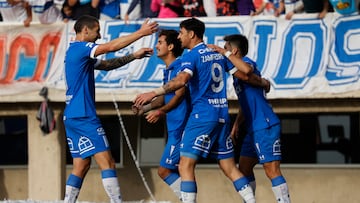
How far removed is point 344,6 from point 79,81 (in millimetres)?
5880

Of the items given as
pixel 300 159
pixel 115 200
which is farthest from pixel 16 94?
pixel 115 200

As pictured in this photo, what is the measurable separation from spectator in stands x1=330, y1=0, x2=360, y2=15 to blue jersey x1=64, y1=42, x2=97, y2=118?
5655mm

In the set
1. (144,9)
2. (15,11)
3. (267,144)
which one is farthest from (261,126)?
(15,11)

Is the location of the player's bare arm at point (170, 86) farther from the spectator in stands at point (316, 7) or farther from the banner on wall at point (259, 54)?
the spectator in stands at point (316, 7)

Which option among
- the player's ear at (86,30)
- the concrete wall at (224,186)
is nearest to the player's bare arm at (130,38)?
the player's ear at (86,30)

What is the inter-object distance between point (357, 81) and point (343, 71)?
0.25m

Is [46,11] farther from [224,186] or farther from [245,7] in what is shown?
[224,186]

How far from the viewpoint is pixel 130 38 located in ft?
40.5

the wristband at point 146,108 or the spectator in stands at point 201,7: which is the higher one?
the spectator in stands at point 201,7

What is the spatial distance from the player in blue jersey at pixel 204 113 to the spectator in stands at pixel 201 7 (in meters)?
5.61

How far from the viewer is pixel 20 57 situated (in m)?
18.7

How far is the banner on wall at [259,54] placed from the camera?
17.6m

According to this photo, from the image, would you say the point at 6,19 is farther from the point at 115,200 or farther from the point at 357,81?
the point at 115,200

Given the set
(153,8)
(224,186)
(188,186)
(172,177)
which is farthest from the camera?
(224,186)
